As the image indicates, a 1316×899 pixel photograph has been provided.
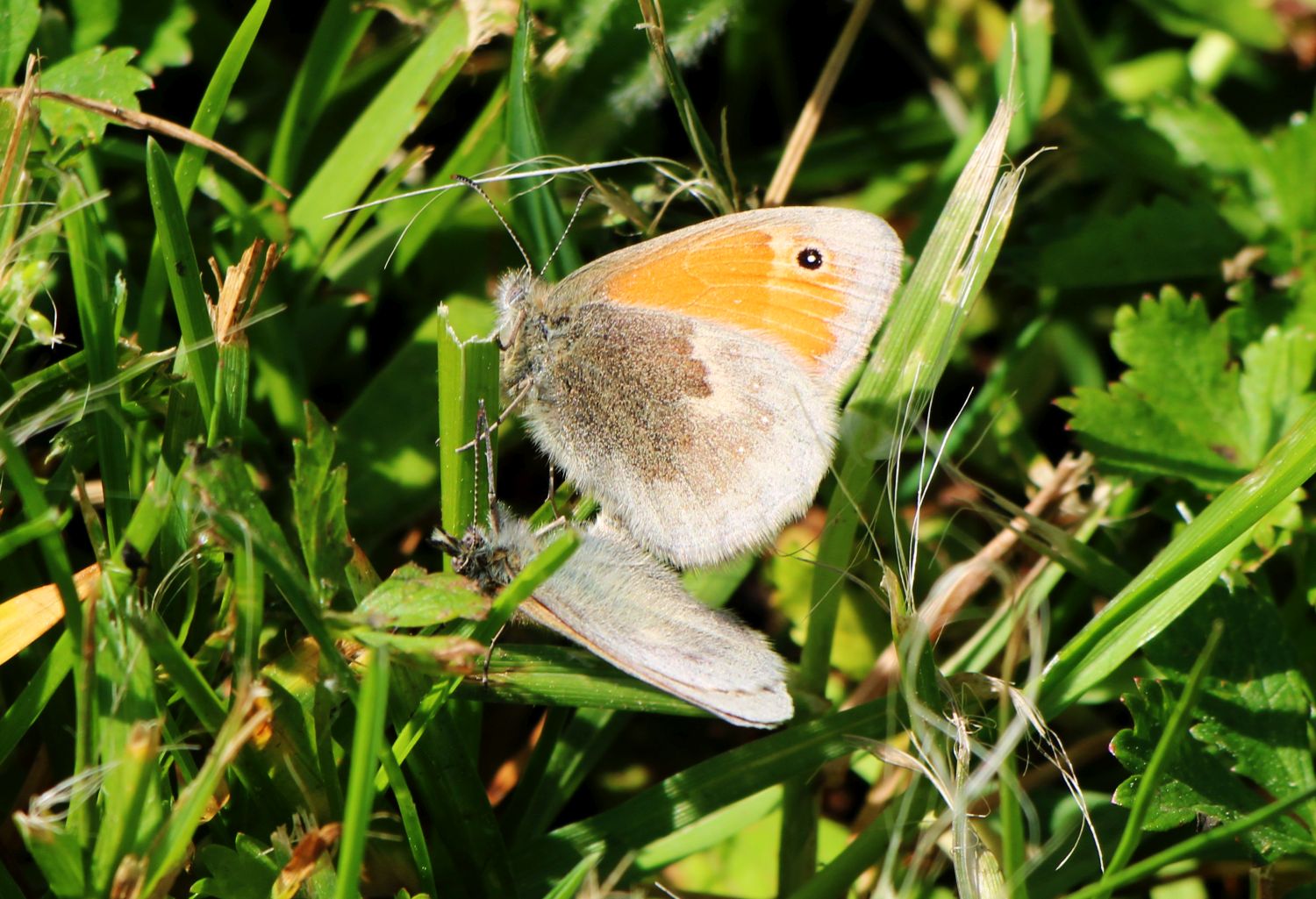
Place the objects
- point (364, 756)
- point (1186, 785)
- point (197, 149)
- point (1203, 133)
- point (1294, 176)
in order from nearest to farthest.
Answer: point (364, 756), point (1186, 785), point (197, 149), point (1294, 176), point (1203, 133)

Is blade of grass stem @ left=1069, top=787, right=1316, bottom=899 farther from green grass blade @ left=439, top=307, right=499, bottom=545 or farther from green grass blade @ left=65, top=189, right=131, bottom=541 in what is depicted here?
green grass blade @ left=65, top=189, right=131, bottom=541

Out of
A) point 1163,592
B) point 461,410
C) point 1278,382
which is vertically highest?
point 461,410

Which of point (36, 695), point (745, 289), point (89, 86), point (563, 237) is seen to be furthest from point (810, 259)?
point (36, 695)

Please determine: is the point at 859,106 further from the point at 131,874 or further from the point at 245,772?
the point at 131,874

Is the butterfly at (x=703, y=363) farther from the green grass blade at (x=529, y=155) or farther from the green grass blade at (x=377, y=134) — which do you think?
the green grass blade at (x=377, y=134)

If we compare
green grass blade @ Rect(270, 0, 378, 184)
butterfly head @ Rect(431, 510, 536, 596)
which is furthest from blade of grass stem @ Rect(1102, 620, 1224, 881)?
green grass blade @ Rect(270, 0, 378, 184)

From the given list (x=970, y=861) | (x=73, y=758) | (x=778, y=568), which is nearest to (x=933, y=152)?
(x=778, y=568)

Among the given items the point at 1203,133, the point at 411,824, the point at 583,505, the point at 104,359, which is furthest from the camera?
the point at 1203,133

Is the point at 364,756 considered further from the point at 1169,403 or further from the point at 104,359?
the point at 1169,403
